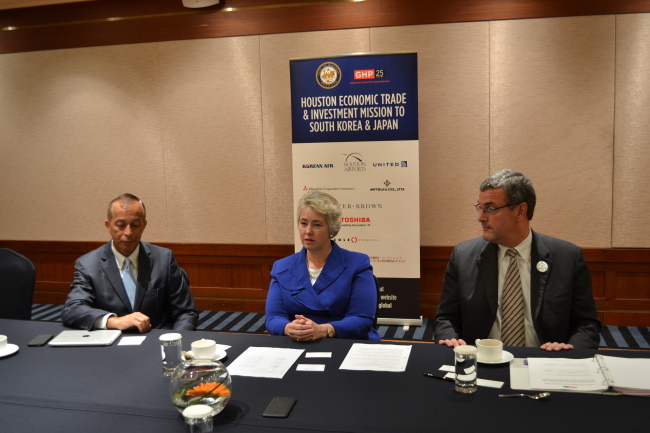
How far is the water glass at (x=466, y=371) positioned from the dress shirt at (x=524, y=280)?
87cm

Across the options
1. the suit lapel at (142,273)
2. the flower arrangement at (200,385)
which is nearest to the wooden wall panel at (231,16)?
the suit lapel at (142,273)

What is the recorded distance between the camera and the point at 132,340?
2553 mm

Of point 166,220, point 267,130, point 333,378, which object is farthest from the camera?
point 166,220

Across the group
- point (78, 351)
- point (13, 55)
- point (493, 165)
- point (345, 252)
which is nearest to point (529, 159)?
point (493, 165)

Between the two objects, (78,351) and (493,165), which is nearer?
(78,351)

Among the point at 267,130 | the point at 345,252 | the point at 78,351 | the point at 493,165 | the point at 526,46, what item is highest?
the point at 526,46

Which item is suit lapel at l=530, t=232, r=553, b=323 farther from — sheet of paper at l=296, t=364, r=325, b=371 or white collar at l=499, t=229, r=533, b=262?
sheet of paper at l=296, t=364, r=325, b=371

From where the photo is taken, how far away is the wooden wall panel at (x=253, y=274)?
5219 mm

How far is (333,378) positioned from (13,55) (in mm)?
6314

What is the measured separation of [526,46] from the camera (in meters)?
5.22

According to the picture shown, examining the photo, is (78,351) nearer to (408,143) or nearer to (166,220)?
(408,143)

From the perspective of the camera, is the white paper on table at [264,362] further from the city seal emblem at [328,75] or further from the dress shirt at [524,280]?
the city seal emblem at [328,75]

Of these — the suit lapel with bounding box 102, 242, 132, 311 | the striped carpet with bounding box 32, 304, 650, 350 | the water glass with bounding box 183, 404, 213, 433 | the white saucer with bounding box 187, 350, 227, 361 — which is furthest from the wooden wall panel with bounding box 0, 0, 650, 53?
the water glass with bounding box 183, 404, 213, 433

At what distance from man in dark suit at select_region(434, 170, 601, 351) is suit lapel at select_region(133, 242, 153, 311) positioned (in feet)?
5.30
